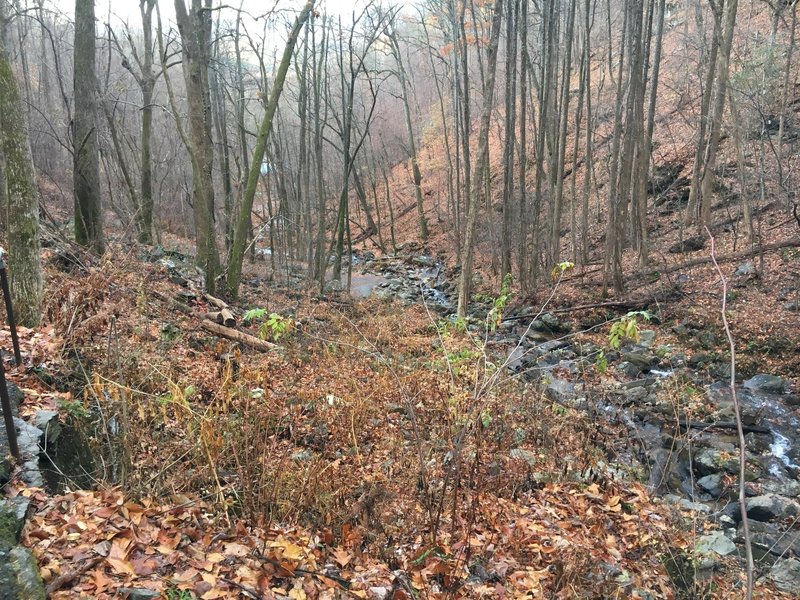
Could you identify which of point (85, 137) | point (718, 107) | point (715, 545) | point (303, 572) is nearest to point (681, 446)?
point (715, 545)

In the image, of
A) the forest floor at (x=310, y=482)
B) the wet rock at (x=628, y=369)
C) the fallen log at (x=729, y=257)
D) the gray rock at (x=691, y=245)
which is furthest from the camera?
the gray rock at (x=691, y=245)

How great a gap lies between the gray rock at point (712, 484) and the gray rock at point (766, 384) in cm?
286

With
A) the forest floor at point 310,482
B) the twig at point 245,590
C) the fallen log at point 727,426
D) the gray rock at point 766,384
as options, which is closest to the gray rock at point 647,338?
the gray rock at point 766,384

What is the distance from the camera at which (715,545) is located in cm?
412

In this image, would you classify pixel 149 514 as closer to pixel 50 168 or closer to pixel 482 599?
pixel 482 599

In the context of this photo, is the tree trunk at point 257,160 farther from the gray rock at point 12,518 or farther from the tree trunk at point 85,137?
the gray rock at point 12,518

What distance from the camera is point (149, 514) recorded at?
312cm

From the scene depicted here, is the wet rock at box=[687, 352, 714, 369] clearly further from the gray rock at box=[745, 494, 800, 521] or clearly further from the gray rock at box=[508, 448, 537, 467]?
the gray rock at box=[508, 448, 537, 467]

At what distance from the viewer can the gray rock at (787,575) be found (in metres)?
3.81

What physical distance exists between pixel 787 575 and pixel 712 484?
1.53 meters

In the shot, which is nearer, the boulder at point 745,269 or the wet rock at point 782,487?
the wet rock at point 782,487

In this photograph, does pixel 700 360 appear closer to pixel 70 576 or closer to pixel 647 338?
pixel 647 338

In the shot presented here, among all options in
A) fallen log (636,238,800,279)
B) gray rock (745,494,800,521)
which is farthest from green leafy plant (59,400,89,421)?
fallen log (636,238,800,279)

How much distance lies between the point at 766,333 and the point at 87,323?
10.1m
